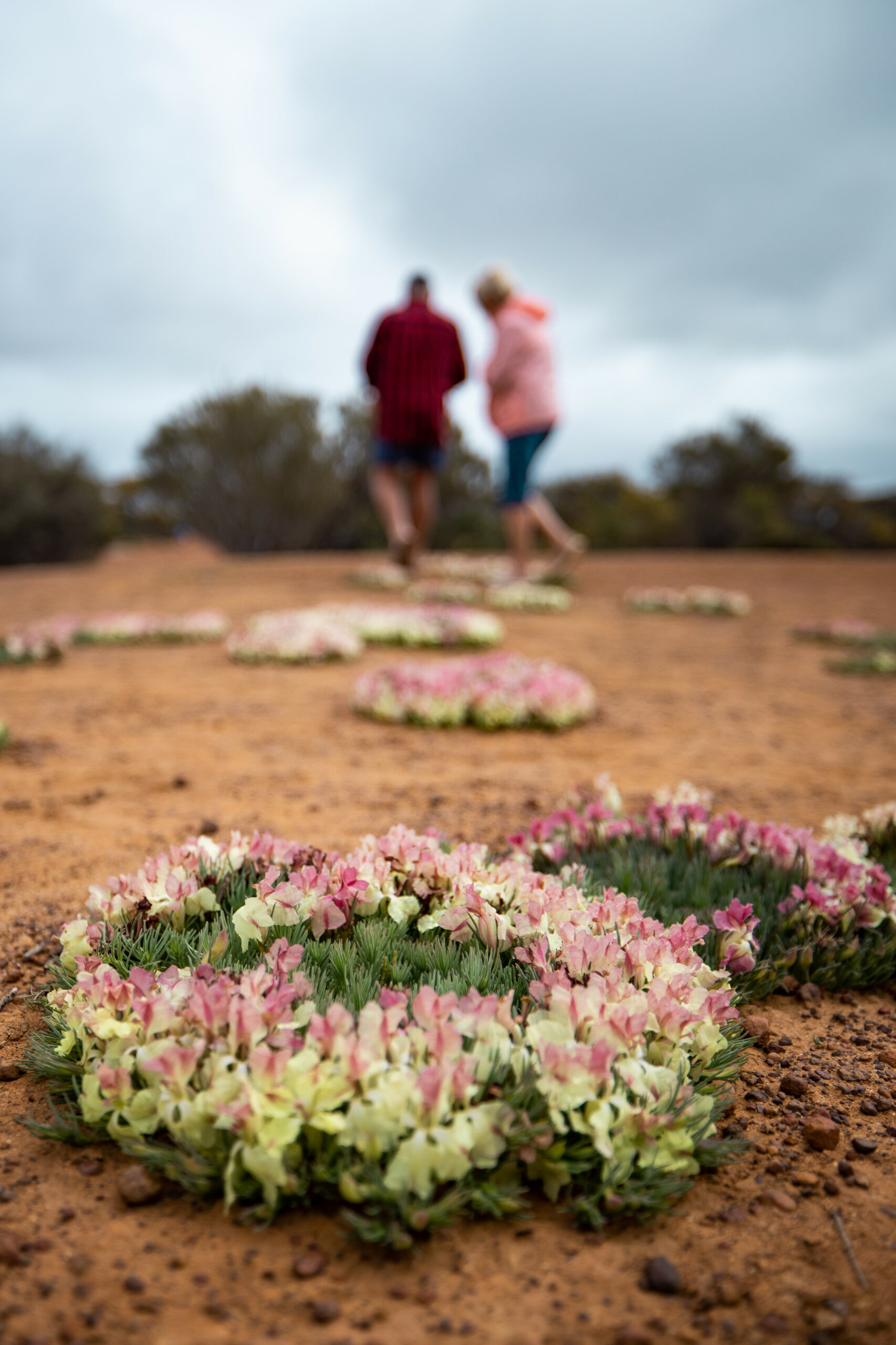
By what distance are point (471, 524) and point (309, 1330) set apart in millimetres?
21910

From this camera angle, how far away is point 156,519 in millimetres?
34906

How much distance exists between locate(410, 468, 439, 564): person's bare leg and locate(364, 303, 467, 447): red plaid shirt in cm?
50

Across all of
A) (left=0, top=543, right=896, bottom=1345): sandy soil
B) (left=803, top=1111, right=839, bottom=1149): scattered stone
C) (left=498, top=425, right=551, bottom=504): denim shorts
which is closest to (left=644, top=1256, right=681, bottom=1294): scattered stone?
(left=0, top=543, right=896, bottom=1345): sandy soil

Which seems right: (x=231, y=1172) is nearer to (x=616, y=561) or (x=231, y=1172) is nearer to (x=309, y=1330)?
(x=309, y=1330)

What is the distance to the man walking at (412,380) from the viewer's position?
10383mm

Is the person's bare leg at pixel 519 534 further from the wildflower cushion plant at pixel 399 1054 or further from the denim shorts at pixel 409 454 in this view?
the wildflower cushion plant at pixel 399 1054

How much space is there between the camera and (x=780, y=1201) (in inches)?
66.2

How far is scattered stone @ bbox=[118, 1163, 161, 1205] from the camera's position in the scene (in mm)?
1617

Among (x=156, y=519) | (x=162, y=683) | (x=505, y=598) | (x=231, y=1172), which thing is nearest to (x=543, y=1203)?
(x=231, y=1172)

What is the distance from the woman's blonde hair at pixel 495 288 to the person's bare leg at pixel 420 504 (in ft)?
6.59

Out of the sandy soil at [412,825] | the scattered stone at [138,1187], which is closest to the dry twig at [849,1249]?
the sandy soil at [412,825]

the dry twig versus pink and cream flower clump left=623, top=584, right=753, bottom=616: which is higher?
pink and cream flower clump left=623, top=584, right=753, bottom=616

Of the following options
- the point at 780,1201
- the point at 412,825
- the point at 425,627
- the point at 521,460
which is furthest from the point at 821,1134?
the point at 521,460

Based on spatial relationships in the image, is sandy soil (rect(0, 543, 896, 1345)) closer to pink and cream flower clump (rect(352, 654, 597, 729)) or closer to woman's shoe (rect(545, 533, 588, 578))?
pink and cream flower clump (rect(352, 654, 597, 729))
